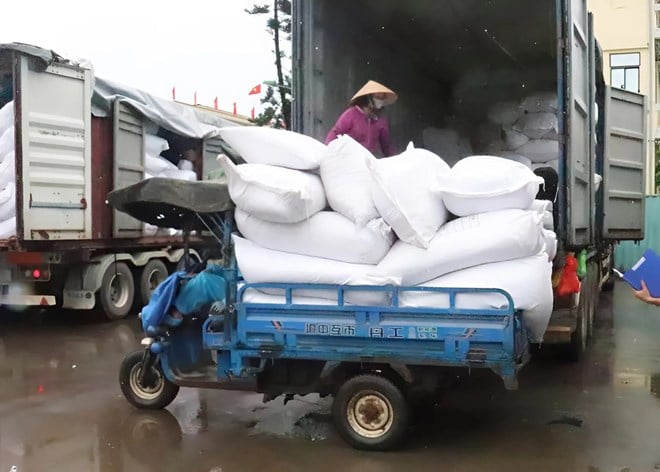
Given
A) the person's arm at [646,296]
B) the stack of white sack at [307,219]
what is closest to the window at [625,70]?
the person's arm at [646,296]

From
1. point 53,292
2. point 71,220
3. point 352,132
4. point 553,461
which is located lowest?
point 553,461

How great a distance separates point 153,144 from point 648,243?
1077 centimetres

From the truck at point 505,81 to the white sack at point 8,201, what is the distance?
3159 millimetres

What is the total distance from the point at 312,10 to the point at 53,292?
454 cm

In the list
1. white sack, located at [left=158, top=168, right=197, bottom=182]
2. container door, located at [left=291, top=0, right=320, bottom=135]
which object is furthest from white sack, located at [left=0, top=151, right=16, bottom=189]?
container door, located at [left=291, top=0, right=320, bottom=135]

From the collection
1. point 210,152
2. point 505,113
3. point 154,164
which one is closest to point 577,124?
point 505,113

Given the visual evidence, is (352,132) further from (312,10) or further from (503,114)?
(503,114)

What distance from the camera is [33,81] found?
24.5 feet

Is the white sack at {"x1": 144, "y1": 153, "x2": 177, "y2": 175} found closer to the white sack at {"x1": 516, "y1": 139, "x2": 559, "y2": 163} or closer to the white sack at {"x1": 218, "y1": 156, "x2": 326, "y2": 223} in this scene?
the white sack at {"x1": 516, "y1": 139, "x2": 559, "y2": 163}

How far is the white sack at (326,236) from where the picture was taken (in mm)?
4164

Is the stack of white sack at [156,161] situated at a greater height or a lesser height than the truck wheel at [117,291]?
greater

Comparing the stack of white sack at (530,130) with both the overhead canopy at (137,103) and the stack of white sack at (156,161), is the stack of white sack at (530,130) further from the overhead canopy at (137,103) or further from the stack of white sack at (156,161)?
the overhead canopy at (137,103)

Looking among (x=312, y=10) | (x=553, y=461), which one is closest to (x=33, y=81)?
(x=312, y=10)

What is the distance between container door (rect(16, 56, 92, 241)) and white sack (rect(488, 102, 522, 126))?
445 cm
